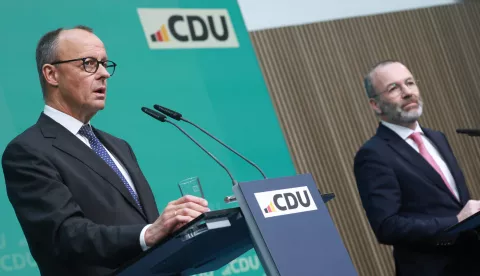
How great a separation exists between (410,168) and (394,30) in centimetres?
334

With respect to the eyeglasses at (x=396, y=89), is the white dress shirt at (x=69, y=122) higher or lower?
higher

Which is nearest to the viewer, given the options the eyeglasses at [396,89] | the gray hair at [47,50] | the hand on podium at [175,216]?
the hand on podium at [175,216]

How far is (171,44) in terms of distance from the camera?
539 centimetres

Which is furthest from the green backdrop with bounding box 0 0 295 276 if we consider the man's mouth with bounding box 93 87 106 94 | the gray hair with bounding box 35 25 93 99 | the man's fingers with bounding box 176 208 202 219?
the man's fingers with bounding box 176 208 202 219

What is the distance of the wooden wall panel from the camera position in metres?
6.45

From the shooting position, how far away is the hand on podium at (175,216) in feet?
7.84

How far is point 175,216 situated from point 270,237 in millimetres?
310

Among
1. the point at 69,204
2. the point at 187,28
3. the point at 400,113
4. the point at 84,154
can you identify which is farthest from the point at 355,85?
the point at 69,204

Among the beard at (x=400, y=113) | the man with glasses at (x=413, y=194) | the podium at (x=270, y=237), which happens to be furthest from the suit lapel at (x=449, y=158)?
the podium at (x=270, y=237)

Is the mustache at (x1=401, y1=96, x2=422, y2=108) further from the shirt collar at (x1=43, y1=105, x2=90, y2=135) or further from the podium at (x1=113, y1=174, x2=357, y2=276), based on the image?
the shirt collar at (x1=43, y1=105, x2=90, y2=135)

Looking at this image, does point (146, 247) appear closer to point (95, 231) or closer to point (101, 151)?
point (95, 231)

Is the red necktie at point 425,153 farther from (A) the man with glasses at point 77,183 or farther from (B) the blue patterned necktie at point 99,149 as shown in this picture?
(B) the blue patterned necktie at point 99,149

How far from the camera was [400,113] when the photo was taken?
164 inches

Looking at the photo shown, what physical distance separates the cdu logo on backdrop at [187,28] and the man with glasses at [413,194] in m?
1.71
